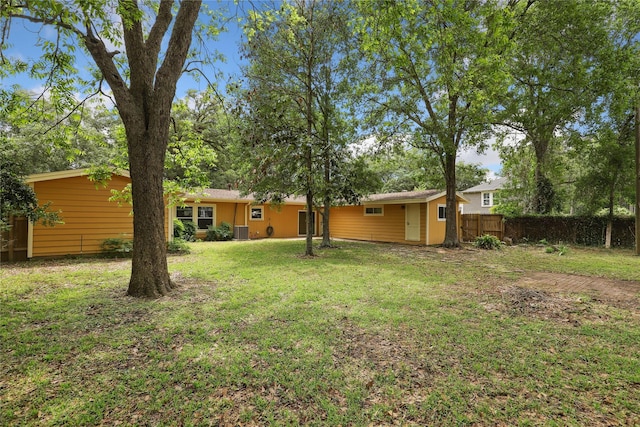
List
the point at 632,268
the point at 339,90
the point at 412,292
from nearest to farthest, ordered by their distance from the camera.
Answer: the point at 412,292, the point at 632,268, the point at 339,90

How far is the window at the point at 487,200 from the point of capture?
26252mm

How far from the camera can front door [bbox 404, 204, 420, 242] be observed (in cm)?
1438

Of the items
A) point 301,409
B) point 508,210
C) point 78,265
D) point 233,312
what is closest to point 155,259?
point 233,312

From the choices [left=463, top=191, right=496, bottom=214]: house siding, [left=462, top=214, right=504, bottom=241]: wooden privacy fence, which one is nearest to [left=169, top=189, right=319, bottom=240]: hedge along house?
[left=462, top=214, right=504, bottom=241]: wooden privacy fence

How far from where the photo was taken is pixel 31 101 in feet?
19.3

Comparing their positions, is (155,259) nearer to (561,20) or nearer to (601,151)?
(561,20)

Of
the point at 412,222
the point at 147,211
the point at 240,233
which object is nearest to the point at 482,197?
the point at 412,222

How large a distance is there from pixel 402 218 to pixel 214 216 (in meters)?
10.2

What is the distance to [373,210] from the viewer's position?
16.3 m

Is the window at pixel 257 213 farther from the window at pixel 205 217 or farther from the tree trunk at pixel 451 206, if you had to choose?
the tree trunk at pixel 451 206

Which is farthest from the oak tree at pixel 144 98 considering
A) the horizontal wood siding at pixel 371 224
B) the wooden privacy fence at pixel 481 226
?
the wooden privacy fence at pixel 481 226

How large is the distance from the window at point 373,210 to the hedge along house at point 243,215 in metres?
3.96

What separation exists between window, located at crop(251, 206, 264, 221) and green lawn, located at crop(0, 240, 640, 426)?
36.2 feet

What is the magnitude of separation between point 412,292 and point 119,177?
10490mm
